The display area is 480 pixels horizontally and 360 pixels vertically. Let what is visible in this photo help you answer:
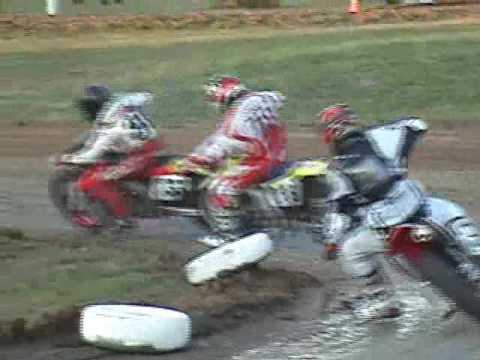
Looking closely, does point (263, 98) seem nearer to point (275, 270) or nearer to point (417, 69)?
point (275, 270)

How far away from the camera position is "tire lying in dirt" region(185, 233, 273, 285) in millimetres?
8875

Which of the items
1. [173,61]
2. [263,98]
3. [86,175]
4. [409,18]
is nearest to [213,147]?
[263,98]

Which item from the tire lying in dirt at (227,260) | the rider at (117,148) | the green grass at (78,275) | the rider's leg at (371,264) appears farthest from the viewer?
the rider at (117,148)

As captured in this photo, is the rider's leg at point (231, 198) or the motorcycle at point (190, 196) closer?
the motorcycle at point (190, 196)

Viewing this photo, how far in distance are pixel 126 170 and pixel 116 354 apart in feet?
12.5

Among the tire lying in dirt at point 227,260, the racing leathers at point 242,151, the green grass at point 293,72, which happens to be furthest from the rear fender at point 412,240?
the green grass at point 293,72

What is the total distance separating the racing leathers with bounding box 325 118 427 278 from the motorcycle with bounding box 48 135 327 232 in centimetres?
215

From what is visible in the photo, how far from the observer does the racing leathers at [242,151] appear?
408 inches

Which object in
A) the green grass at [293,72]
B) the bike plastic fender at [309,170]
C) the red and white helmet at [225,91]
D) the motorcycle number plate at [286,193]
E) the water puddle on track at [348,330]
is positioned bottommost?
the green grass at [293,72]

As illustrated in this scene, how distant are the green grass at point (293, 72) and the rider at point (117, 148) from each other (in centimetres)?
832

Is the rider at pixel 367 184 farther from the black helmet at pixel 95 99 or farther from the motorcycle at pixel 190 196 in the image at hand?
the black helmet at pixel 95 99

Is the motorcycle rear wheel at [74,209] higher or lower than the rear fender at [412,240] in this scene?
lower

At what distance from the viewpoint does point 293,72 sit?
2362 centimetres

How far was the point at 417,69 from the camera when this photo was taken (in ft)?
76.0
